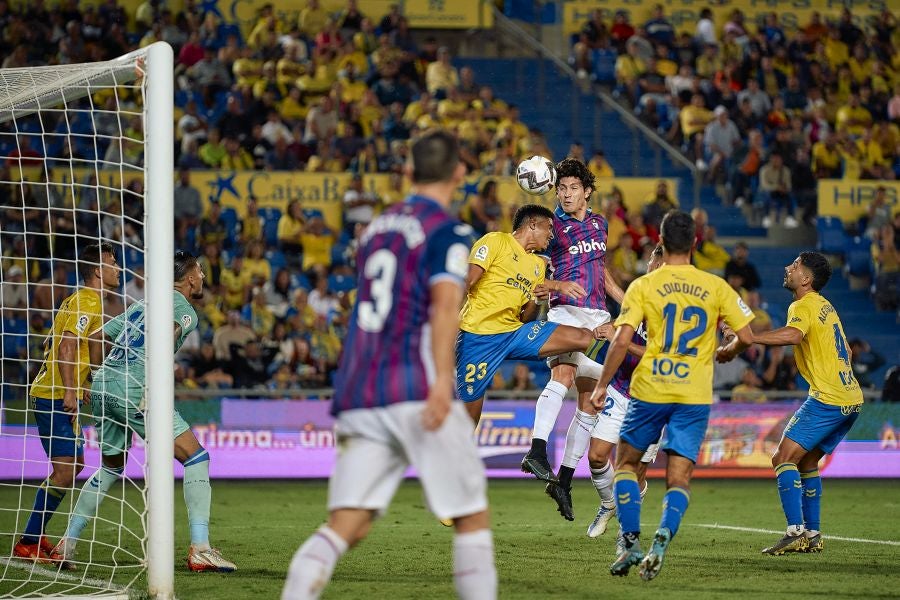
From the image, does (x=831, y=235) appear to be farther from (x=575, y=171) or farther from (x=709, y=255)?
(x=575, y=171)

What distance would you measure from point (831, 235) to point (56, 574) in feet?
52.9

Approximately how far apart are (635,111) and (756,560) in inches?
611

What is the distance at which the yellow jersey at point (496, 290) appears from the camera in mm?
9695

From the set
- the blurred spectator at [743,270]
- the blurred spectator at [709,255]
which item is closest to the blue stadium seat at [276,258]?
the blurred spectator at [709,255]

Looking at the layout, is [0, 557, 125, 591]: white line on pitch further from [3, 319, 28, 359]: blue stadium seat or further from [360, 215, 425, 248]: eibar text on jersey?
[3, 319, 28, 359]: blue stadium seat

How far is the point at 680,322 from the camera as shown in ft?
23.6

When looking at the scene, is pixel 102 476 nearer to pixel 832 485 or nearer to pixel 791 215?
pixel 832 485

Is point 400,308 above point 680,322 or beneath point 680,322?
above

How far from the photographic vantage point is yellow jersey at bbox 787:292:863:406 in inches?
354

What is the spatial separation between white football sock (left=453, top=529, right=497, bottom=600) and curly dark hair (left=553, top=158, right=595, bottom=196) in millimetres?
5050

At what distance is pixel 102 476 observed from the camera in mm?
8133

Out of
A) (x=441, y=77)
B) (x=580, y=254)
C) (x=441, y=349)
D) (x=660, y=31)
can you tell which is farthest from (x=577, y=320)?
(x=660, y=31)

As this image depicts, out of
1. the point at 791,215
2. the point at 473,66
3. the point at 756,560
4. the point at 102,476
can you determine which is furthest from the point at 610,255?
the point at 102,476

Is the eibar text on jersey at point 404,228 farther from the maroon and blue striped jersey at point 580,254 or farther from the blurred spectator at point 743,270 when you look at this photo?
the blurred spectator at point 743,270
